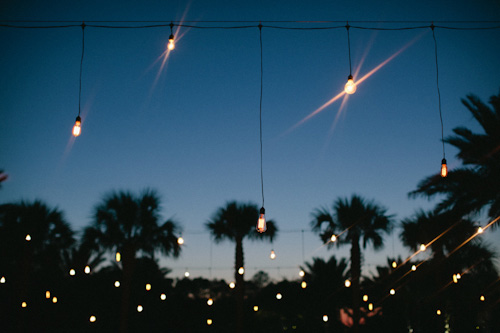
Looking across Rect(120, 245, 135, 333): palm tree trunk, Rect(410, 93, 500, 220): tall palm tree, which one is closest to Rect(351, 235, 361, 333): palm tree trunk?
Rect(410, 93, 500, 220): tall palm tree

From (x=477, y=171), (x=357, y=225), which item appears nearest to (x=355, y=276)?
(x=357, y=225)

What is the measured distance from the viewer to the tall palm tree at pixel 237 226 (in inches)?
700

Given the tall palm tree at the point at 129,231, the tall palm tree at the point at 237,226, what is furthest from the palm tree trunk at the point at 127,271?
the tall palm tree at the point at 237,226

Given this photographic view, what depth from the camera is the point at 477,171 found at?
36.7 feet

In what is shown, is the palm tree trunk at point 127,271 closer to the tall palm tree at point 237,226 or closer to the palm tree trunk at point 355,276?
the tall palm tree at point 237,226

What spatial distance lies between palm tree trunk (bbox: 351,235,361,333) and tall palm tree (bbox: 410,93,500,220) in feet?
20.0

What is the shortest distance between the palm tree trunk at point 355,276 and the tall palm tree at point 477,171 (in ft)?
20.0

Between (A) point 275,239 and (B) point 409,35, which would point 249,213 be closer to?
(A) point 275,239

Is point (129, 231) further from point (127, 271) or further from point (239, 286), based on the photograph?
point (239, 286)

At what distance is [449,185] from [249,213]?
8632 millimetres

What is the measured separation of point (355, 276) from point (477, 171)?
740cm

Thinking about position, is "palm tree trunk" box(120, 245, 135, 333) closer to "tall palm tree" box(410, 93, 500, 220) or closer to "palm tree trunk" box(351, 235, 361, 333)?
"palm tree trunk" box(351, 235, 361, 333)

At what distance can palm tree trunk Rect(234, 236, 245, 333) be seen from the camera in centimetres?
1708

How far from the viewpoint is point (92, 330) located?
66.9 feet
